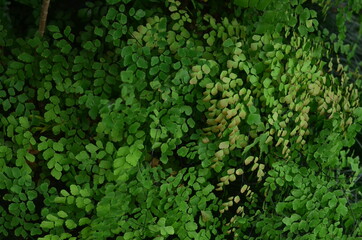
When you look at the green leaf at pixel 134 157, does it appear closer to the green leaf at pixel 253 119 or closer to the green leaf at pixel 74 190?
the green leaf at pixel 74 190

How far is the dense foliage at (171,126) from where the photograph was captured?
1.98m

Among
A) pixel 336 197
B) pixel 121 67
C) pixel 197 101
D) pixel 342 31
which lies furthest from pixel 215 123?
pixel 342 31

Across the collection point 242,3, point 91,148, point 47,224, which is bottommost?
point 47,224

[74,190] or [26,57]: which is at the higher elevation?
[26,57]

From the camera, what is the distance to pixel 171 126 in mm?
1976

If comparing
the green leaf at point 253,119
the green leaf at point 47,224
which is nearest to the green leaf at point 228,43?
the green leaf at point 253,119

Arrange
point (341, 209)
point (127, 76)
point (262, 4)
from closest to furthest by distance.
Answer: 1. point (127, 76)
2. point (262, 4)
3. point (341, 209)

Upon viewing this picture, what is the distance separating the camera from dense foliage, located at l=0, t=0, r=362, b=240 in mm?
1976

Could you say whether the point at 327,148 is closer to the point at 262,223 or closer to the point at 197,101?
the point at 262,223

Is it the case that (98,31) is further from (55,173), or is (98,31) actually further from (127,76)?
(55,173)

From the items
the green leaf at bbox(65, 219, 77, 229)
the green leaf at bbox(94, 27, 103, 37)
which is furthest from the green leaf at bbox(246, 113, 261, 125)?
the green leaf at bbox(65, 219, 77, 229)

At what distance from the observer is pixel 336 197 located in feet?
7.41

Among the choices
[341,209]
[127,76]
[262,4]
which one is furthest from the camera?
[341,209]

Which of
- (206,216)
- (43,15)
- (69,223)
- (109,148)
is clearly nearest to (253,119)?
(206,216)
